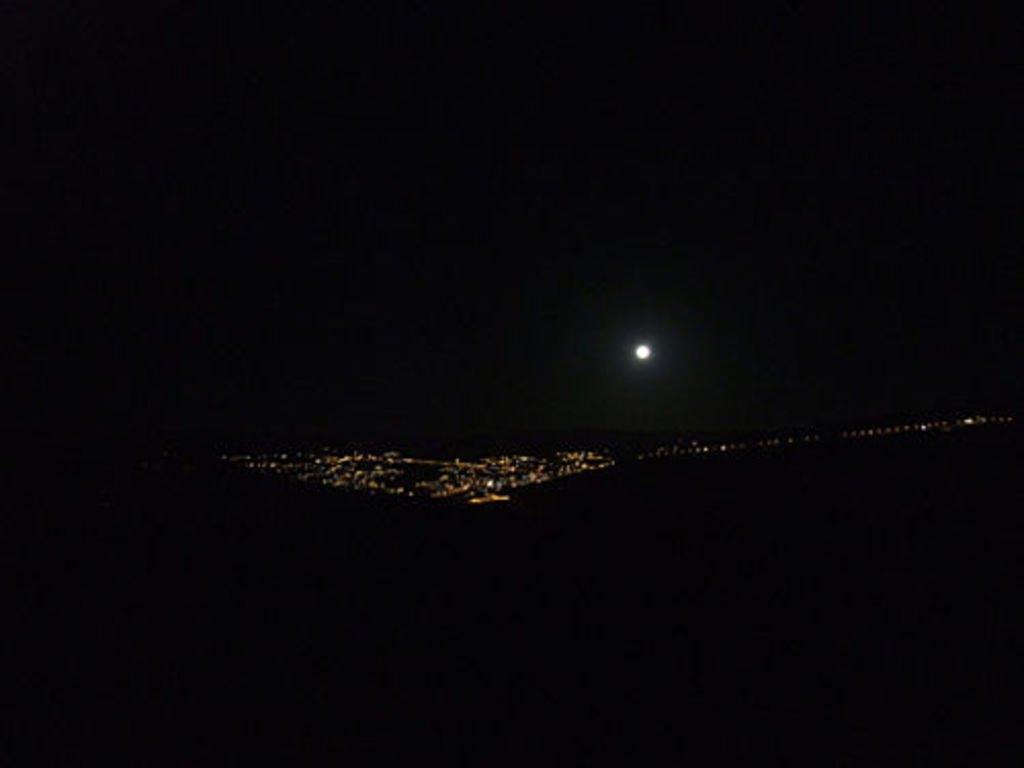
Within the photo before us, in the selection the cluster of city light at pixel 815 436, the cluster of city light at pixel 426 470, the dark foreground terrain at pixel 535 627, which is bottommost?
the dark foreground terrain at pixel 535 627

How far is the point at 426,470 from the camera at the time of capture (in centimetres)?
589

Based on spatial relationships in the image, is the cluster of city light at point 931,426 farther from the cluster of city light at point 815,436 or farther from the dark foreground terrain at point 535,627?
the dark foreground terrain at point 535,627

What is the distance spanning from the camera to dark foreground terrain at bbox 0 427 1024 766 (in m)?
2.59

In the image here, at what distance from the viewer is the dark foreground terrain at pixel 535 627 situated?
2.59 m

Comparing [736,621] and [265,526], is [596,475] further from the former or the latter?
[265,526]

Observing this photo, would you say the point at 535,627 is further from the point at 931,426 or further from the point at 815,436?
the point at 931,426

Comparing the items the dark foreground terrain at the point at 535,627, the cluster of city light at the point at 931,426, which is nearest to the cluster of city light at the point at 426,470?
the dark foreground terrain at the point at 535,627

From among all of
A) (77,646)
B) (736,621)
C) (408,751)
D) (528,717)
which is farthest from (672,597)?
(77,646)

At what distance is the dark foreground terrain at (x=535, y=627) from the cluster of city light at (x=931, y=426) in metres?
0.71

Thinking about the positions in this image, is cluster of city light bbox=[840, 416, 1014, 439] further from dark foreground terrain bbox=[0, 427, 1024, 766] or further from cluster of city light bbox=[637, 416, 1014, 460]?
dark foreground terrain bbox=[0, 427, 1024, 766]

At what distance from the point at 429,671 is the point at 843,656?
1922 mm

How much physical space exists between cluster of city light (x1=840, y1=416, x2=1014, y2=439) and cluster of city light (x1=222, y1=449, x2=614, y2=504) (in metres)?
2.16

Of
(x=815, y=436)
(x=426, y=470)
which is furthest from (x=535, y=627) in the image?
(x=815, y=436)

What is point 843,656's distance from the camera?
2781mm
